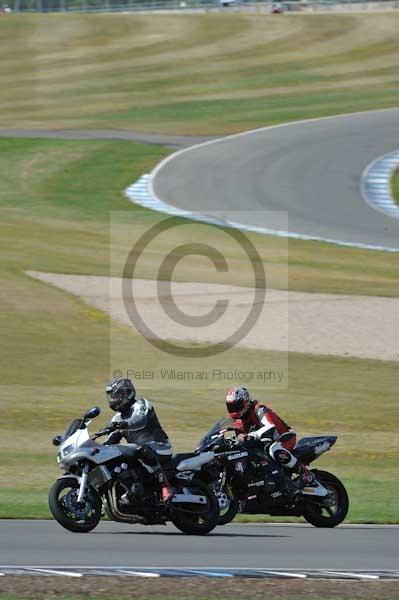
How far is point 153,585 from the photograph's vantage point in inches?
449

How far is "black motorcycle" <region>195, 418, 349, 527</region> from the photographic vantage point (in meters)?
15.4

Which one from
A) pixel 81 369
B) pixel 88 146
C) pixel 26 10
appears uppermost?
pixel 26 10

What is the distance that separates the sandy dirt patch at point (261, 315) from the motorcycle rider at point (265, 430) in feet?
38.7

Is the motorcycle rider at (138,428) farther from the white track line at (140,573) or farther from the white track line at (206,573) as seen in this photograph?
the white track line at (140,573)

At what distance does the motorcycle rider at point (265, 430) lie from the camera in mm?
15602

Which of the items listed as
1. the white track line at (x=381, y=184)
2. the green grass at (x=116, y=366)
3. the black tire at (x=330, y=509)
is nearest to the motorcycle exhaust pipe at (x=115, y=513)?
the green grass at (x=116, y=366)

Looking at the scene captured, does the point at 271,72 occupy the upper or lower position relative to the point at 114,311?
upper

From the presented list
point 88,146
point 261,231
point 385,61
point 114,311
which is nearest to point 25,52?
point 385,61

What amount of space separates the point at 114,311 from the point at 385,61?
49106 millimetres

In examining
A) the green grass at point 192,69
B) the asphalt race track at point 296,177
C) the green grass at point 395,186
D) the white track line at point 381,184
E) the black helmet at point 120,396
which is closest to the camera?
the black helmet at point 120,396

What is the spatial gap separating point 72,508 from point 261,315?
16045 millimetres

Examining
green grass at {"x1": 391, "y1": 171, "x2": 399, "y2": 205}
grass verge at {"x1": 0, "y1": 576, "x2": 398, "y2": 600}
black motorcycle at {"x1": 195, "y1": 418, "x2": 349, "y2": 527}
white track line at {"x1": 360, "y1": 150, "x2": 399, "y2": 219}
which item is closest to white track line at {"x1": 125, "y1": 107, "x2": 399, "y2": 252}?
white track line at {"x1": 360, "y1": 150, "x2": 399, "y2": 219}

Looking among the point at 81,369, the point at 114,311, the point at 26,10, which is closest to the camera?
the point at 81,369

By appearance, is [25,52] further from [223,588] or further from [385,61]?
[223,588]
